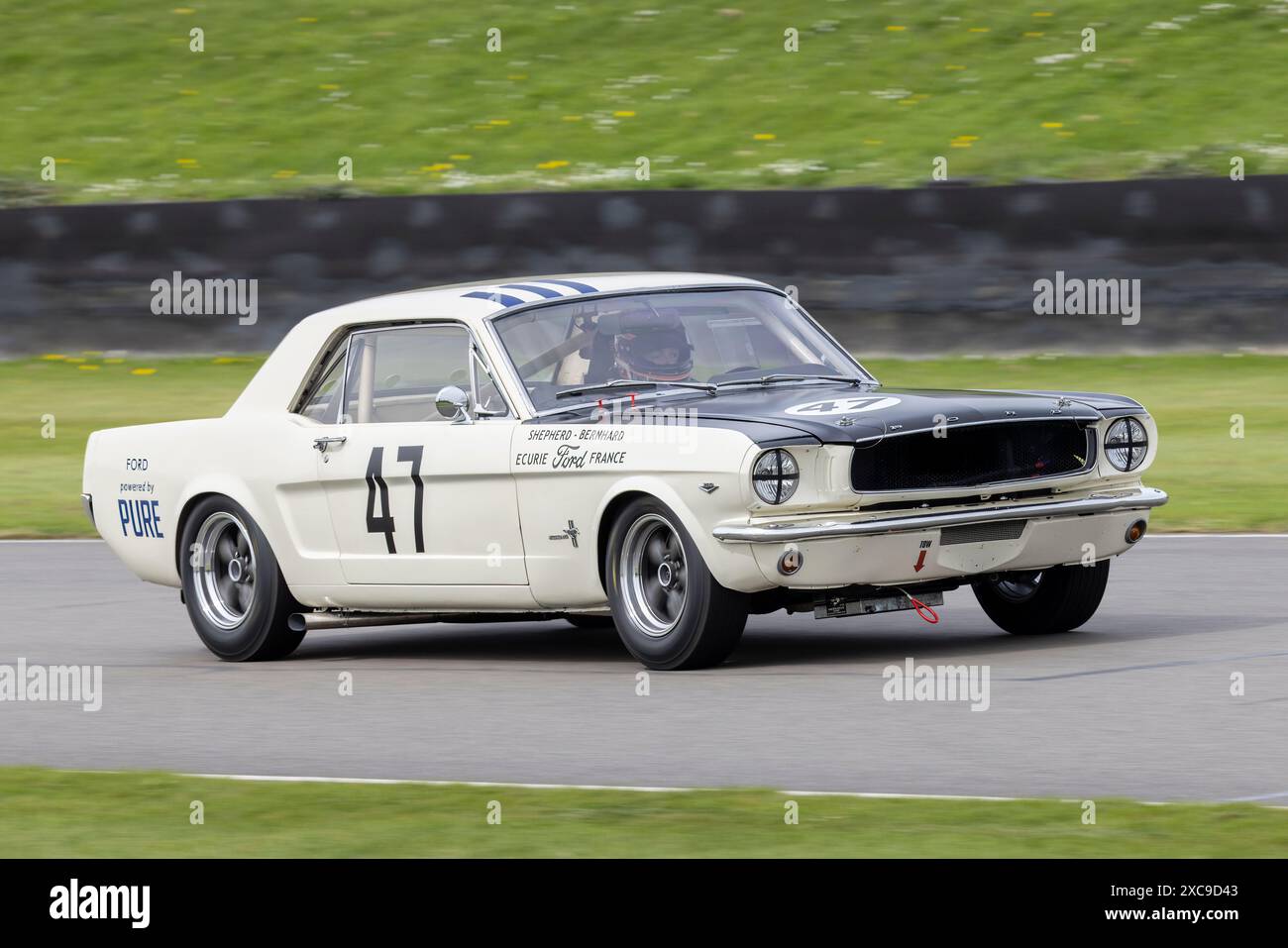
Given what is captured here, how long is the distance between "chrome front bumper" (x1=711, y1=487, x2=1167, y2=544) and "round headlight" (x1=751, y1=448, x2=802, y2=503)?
0.11 meters

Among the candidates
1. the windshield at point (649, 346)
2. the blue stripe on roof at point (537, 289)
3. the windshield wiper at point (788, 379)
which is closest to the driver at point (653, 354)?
the windshield at point (649, 346)

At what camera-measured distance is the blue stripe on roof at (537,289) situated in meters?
9.68

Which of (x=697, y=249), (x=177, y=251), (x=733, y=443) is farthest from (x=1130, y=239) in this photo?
(x=733, y=443)

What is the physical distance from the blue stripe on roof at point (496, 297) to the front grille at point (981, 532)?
2068 millimetres

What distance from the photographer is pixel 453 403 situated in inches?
364

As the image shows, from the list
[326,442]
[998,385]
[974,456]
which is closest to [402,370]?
[326,442]

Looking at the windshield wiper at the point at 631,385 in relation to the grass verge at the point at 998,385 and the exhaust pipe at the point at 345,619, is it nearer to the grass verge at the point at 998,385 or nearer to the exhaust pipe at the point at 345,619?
the exhaust pipe at the point at 345,619

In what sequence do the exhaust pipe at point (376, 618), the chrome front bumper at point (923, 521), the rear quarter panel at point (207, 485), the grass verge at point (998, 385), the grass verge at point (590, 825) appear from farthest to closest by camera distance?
the grass verge at point (998, 385), the rear quarter panel at point (207, 485), the exhaust pipe at point (376, 618), the chrome front bumper at point (923, 521), the grass verge at point (590, 825)

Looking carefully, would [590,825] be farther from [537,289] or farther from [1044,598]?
[537,289]

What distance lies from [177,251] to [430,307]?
37.4 feet

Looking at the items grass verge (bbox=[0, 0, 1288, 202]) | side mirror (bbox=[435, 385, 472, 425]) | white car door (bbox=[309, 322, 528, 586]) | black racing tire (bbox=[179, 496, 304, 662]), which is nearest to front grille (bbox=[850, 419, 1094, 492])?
white car door (bbox=[309, 322, 528, 586])

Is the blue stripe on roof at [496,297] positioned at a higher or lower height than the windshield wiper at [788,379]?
higher

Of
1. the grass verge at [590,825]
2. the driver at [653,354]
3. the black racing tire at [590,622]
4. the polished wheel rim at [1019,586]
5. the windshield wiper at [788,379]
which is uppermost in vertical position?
the driver at [653,354]

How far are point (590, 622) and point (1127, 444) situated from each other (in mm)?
2518
